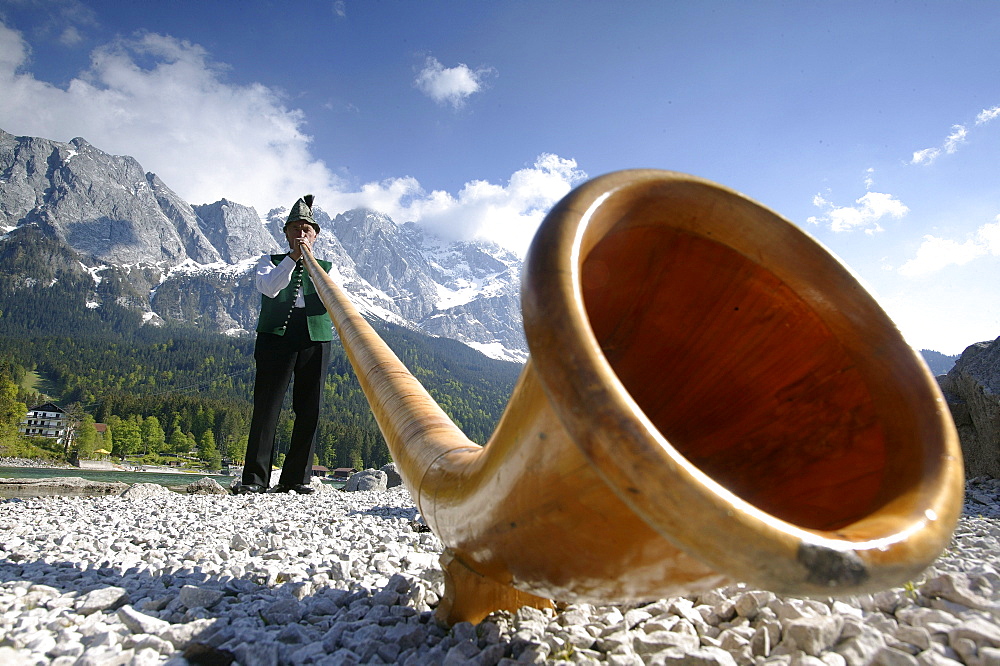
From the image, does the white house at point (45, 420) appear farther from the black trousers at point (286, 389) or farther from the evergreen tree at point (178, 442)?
the black trousers at point (286, 389)

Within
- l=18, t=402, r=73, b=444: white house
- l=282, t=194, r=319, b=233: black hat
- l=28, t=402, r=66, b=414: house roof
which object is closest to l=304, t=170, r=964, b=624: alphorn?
l=282, t=194, r=319, b=233: black hat

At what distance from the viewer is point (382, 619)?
1661 mm

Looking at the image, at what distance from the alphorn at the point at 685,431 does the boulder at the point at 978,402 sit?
6387mm

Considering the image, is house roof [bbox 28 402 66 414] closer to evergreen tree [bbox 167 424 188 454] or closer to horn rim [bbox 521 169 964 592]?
evergreen tree [bbox 167 424 188 454]

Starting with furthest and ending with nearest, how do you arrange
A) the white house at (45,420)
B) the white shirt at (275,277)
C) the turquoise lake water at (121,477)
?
the white house at (45,420), the turquoise lake water at (121,477), the white shirt at (275,277)

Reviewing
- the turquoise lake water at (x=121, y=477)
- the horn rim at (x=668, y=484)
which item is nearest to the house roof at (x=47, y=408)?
the turquoise lake water at (x=121, y=477)

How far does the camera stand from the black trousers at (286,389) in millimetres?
5188

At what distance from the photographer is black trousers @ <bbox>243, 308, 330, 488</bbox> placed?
5.19 m

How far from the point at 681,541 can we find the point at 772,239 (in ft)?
2.75

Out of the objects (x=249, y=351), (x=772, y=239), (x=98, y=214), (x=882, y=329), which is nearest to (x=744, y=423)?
(x=882, y=329)

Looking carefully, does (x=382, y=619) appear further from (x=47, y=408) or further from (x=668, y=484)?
(x=47, y=408)

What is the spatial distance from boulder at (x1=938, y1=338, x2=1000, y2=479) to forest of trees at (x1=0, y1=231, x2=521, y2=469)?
1456cm

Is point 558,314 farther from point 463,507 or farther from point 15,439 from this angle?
point 15,439

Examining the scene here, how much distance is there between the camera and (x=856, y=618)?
1.51 metres
